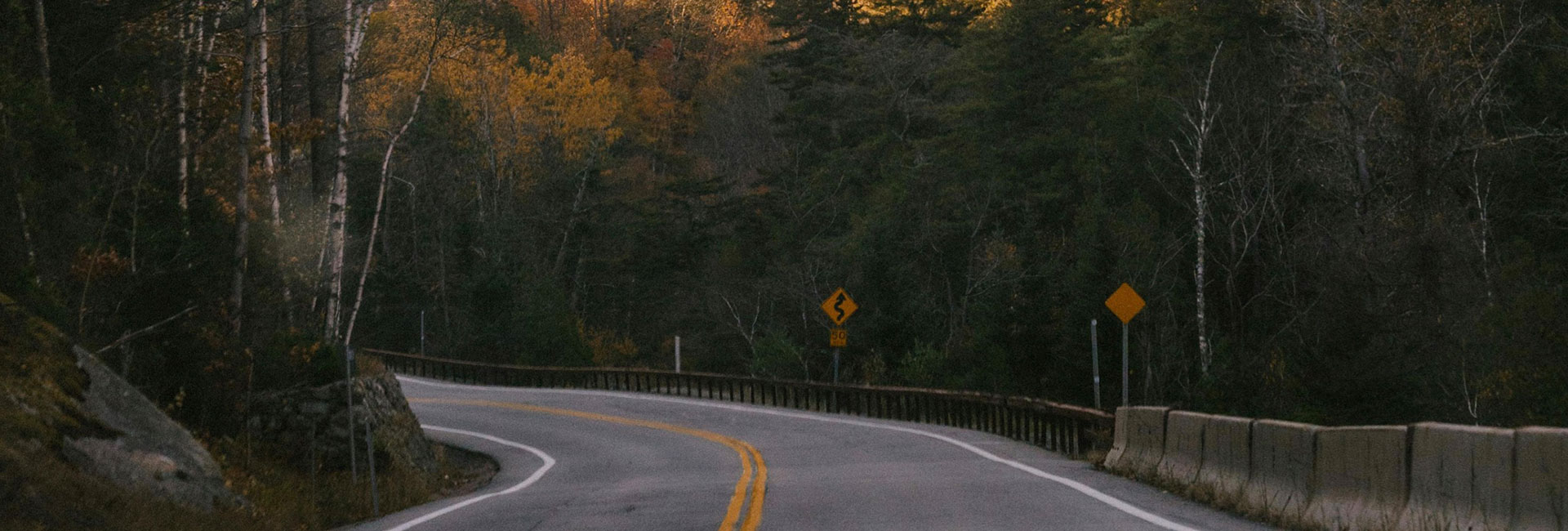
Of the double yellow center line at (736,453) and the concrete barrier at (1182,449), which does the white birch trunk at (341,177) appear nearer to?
the double yellow center line at (736,453)

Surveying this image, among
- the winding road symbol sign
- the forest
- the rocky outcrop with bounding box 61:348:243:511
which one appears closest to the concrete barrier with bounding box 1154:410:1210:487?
the rocky outcrop with bounding box 61:348:243:511

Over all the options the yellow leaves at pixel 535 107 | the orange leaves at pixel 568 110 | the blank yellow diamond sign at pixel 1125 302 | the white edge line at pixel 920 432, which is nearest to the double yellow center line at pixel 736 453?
the white edge line at pixel 920 432

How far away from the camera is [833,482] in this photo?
1522 centimetres

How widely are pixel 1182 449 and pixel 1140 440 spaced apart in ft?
5.47

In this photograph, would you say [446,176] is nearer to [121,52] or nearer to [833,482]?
[121,52]

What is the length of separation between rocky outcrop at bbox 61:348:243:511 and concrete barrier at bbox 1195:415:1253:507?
8.53 metres

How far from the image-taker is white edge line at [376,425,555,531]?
1296 cm

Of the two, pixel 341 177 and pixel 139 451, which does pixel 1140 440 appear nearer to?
pixel 139 451

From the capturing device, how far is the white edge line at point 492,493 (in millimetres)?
12961

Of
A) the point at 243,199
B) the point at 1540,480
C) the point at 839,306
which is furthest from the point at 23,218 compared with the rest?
the point at 839,306

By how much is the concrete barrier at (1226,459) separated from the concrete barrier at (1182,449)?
0.42ft

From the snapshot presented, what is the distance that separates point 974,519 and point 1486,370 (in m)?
27.6

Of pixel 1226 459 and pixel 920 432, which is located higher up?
pixel 1226 459

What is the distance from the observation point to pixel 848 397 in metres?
35.1
